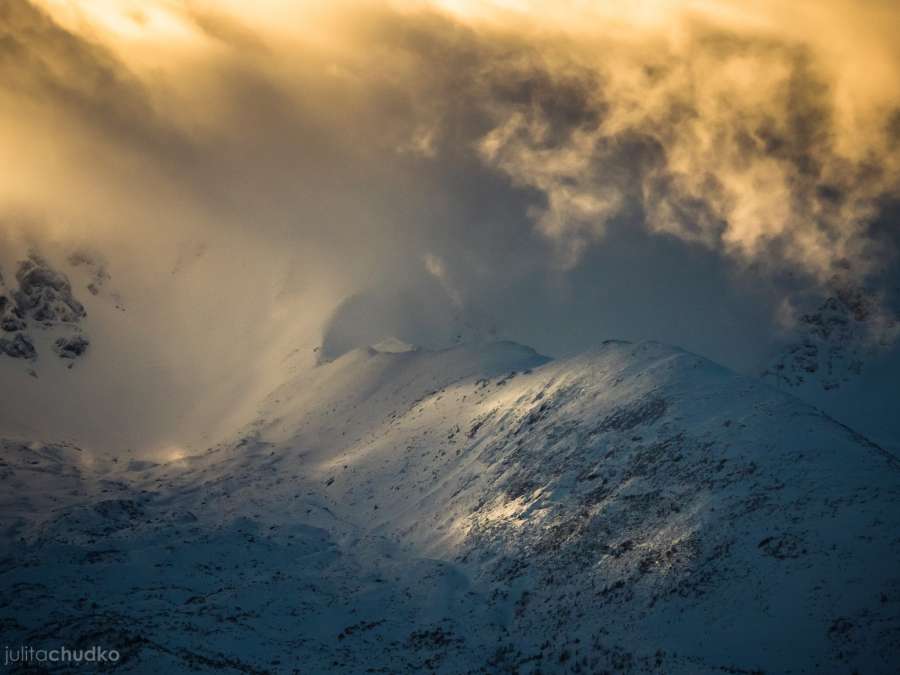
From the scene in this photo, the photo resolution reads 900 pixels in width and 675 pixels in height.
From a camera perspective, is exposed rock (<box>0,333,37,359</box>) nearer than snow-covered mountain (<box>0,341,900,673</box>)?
No

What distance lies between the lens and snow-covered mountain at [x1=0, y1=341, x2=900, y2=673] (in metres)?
27.3

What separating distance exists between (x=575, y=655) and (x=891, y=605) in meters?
13.1

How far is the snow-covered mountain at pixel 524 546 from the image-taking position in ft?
89.7

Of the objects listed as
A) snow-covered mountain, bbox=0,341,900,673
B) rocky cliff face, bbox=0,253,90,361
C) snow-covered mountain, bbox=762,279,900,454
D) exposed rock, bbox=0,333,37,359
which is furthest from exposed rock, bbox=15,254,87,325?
snow-covered mountain, bbox=762,279,900,454

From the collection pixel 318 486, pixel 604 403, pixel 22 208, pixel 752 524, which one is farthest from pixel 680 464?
pixel 22 208

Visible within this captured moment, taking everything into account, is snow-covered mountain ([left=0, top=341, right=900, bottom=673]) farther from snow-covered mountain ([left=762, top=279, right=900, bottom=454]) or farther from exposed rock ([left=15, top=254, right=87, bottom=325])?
snow-covered mountain ([left=762, top=279, right=900, bottom=454])

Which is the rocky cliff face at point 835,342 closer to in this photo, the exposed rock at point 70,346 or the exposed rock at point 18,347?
the exposed rock at point 70,346

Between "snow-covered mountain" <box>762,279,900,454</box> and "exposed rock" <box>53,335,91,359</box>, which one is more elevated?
"exposed rock" <box>53,335,91,359</box>

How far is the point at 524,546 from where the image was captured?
39156 millimetres

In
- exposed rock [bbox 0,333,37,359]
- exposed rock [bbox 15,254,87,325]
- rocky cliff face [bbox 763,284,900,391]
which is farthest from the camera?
rocky cliff face [bbox 763,284,900,391]

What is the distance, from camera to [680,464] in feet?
127

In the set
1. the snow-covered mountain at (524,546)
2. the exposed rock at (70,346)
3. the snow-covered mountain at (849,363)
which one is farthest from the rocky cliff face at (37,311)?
the snow-covered mountain at (849,363)

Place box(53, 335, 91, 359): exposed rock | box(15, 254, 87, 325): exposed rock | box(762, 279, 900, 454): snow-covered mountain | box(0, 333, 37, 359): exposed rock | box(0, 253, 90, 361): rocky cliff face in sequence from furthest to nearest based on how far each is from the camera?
1. box(762, 279, 900, 454): snow-covered mountain
2. box(15, 254, 87, 325): exposed rock
3. box(53, 335, 91, 359): exposed rock
4. box(0, 253, 90, 361): rocky cliff face
5. box(0, 333, 37, 359): exposed rock

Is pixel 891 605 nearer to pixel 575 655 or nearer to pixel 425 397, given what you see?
pixel 575 655
